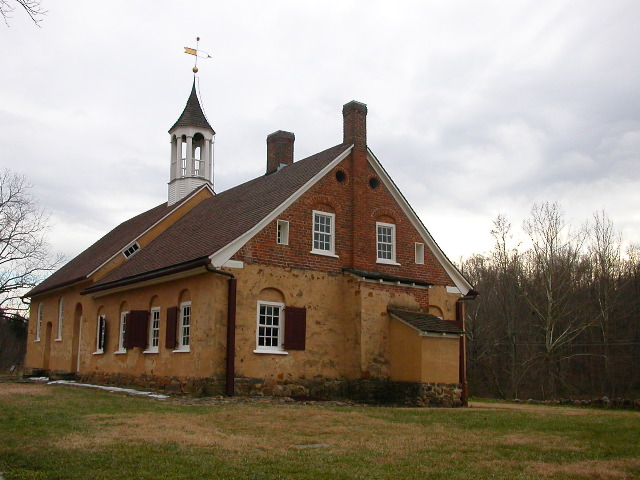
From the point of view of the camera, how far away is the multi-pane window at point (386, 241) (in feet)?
73.6

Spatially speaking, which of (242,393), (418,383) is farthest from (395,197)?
(242,393)

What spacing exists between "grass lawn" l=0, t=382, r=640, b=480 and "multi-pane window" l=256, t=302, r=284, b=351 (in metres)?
4.47

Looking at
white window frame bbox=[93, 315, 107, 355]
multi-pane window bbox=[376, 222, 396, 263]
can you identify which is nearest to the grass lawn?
multi-pane window bbox=[376, 222, 396, 263]

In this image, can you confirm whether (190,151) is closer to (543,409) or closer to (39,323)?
(39,323)

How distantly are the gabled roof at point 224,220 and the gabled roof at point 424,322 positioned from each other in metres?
4.73

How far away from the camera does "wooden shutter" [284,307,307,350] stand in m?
19.6

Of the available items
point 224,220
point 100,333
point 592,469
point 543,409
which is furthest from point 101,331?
point 592,469

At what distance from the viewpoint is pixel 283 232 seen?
2039 centimetres

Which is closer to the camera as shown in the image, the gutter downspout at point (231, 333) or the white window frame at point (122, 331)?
the gutter downspout at point (231, 333)

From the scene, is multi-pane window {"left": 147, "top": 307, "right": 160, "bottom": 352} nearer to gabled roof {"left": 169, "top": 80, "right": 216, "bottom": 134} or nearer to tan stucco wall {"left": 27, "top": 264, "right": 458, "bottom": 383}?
tan stucco wall {"left": 27, "top": 264, "right": 458, "bottom": 383}

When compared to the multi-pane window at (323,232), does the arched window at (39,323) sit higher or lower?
lower

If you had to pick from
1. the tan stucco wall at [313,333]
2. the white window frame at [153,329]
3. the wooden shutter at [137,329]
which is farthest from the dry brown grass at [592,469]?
the wooden shutter at [137,329]

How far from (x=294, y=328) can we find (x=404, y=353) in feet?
10.8

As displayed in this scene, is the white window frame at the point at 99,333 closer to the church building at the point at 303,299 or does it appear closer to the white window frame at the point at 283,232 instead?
the church building at the point at 303,299
